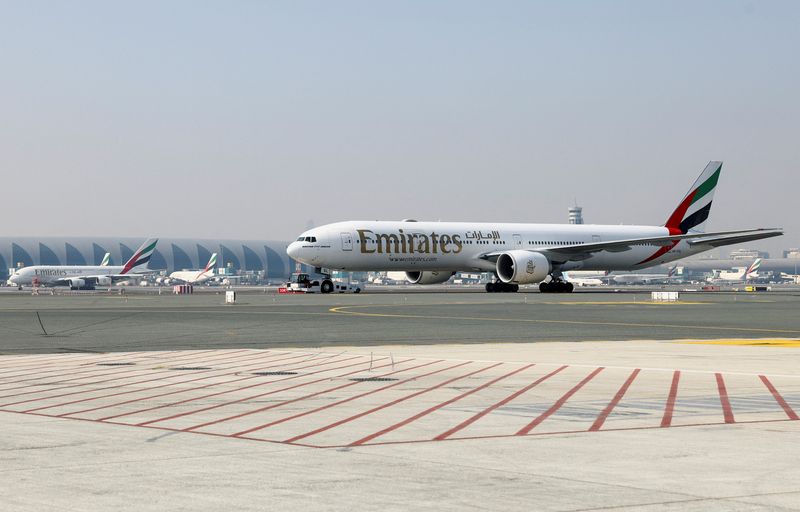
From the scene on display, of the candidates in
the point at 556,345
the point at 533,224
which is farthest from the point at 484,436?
the point at 533,224

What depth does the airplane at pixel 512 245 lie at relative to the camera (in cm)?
7100

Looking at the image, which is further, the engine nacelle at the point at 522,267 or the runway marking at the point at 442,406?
the engine nacelle at the point at 522,267

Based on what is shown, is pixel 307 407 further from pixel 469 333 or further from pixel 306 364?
pixel 469 333

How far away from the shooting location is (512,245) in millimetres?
78062

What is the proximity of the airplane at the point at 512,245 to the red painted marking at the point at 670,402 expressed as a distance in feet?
177

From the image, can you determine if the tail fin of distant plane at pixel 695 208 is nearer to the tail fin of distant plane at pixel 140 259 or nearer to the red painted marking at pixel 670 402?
the red painted marking at pixel 670 402

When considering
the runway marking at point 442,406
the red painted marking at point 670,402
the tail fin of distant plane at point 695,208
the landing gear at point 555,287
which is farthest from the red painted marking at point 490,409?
the tail fin of distant plane at point 695,208

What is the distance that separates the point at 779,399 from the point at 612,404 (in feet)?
8.25

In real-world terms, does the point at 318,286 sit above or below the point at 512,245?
below

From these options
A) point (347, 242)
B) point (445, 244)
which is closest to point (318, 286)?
point (347, 242)

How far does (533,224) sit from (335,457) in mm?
72703

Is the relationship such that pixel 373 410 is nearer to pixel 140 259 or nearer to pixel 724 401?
pixel 724 401

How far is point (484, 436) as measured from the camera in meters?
10.9

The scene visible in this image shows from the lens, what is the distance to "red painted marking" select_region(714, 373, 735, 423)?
12.3m
